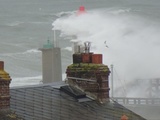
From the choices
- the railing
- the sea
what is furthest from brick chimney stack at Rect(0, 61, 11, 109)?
the sea

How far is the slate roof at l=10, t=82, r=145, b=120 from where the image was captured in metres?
11.4

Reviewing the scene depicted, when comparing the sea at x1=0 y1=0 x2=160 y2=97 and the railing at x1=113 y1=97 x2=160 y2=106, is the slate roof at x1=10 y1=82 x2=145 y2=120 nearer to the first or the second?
the railing at x1=113 y1=97 x2=160 y2=106

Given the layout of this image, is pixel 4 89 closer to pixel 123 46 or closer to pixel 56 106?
pixel 56 106

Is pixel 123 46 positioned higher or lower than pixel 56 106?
higher

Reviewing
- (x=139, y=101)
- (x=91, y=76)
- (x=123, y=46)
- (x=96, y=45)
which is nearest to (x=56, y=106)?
(x=91, y=76)

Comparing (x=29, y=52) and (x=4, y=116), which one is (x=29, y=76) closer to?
(x=29, y=52)

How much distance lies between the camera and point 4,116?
404 inches

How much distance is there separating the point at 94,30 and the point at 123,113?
128 feet

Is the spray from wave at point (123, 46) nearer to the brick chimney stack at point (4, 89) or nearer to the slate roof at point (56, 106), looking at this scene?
the slate roof at point (56, 106)

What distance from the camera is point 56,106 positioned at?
11.8 meters

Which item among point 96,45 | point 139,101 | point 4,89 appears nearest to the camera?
point 4,89

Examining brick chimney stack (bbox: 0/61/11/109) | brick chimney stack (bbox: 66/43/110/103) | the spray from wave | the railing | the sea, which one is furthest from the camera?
the spray from wave

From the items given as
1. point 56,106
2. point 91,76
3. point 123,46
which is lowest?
point 56,106

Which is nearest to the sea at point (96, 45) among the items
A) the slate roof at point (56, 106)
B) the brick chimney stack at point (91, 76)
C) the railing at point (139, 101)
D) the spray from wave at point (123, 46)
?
the spray from wave at point (123, 46)
